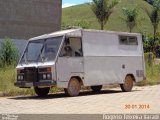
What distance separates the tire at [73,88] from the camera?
62.3ft

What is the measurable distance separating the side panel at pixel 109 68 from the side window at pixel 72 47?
526mm

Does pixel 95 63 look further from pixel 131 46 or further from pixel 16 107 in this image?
pixel 16 107

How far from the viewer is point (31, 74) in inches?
742

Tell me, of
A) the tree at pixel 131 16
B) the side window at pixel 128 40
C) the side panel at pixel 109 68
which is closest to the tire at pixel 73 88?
the side panel at pixel 109 68

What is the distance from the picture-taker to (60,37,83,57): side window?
18.9 metres

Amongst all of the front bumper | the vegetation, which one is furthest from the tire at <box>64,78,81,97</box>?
the vegetation

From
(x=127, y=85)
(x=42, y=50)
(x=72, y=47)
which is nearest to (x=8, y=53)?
(x=127, y=85)

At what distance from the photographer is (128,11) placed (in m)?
66.4

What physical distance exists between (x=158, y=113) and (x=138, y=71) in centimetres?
992

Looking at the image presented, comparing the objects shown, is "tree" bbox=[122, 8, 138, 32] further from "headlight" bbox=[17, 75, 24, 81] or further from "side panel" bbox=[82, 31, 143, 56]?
"headlight" bbox=[17, 75, 24, 81]

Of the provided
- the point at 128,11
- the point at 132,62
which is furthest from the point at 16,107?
the point at 128,11

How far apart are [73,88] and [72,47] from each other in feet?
5.52

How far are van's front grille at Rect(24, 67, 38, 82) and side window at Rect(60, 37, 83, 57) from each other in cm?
125

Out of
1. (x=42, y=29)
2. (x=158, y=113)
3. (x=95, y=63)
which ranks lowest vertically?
(x=158, y=113)
